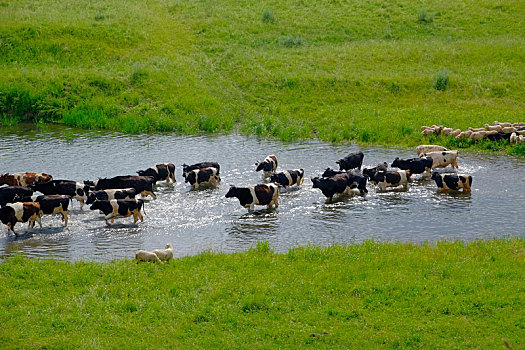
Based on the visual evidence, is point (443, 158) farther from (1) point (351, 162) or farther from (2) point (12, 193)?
(2) point (12, 193)

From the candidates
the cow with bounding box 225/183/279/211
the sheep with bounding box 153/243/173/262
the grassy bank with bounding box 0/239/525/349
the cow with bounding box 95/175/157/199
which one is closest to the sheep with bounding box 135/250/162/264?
the sheep with bounding box 153/243/173/262

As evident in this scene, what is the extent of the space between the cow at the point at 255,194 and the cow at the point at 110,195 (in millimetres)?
3507

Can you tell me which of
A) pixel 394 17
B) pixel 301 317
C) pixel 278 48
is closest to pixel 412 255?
pixel 301 317

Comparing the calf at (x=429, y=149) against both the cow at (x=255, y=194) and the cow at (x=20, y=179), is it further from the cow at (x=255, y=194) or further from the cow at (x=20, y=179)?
the cow at (x=20, y=179)

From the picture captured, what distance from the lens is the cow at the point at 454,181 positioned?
22969 millimetres

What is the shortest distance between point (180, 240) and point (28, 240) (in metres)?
4.54

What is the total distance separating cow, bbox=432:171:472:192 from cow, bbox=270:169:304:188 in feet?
16.7

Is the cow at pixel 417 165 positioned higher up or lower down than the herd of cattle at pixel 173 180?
higher up

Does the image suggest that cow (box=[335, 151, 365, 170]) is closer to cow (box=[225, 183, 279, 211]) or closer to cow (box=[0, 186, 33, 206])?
cow (box=[225, 183, 279, 211])

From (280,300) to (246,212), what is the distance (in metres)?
8.30

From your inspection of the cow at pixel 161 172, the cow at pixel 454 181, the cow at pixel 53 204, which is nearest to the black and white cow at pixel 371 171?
the cow at pixel 454 181

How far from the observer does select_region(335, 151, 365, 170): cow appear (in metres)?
26.4

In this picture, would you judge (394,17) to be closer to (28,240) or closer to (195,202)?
(195,202)

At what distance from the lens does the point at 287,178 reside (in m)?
24.0
